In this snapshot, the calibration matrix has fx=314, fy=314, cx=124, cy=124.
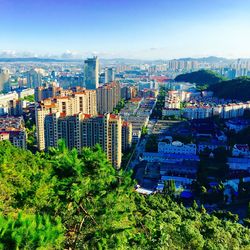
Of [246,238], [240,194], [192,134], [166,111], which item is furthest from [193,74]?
[246,238]

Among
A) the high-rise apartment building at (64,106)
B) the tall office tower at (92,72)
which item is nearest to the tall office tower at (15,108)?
the high-rise apartment building at (64,106)

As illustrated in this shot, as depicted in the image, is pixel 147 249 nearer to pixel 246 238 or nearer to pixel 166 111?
pixel 246 238

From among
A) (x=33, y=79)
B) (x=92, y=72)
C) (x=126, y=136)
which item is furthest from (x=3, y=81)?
(x=126, y=136)

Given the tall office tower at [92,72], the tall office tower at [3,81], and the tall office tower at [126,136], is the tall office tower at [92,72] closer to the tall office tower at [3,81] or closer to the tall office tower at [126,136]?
the tall office tower at [3,81]

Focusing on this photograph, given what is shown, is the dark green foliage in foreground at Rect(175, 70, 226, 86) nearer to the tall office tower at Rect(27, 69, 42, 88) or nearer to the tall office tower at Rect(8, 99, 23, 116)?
the tall office tower at Rect(27, 69, 42, 88)

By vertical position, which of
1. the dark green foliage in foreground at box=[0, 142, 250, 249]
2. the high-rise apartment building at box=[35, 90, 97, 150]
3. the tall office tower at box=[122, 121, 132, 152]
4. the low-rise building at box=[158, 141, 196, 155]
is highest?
the dark green foliage in foreground at box=[0, 142, 250, 249]

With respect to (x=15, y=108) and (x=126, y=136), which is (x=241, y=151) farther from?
(x=15, y=108)

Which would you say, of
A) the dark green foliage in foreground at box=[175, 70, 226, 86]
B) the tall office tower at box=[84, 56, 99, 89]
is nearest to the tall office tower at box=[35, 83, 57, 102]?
the tall office tower at box=[84, 56, 99, 89]
